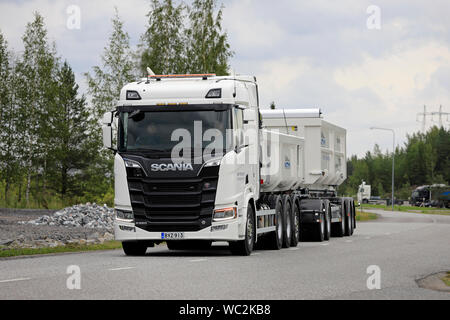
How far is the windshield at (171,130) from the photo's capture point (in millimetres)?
16891

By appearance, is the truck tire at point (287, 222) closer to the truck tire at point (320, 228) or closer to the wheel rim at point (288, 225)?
the wheel rim at point (288, 225)

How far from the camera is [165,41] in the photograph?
51.3 meters

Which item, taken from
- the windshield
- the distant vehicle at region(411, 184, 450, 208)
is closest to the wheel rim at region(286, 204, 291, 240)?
the windshield

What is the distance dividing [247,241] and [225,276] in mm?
5140

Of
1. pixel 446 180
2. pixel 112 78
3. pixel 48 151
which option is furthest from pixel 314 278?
pixel 446 180

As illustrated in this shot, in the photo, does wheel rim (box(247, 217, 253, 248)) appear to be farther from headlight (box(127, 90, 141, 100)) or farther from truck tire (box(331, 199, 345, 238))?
truck tire (box(331, 199, 345, 238))

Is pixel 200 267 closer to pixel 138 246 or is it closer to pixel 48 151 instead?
pixel 138 246

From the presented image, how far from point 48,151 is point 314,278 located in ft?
152

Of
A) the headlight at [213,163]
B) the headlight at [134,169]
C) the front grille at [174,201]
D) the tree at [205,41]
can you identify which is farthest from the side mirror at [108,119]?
the tree at [205,41]

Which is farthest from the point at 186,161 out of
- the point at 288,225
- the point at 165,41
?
the point at 165,41

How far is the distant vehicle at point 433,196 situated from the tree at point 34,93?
6973 centimetres

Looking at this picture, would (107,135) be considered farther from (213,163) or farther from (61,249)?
(61,249)

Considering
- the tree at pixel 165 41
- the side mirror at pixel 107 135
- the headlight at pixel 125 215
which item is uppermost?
the tree at pixel 165 41
